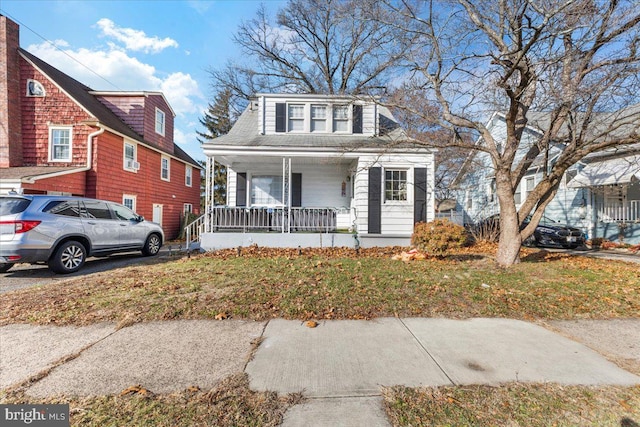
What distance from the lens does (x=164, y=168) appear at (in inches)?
645

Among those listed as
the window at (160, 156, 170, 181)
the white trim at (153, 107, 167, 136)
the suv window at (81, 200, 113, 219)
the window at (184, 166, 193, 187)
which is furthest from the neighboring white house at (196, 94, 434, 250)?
the window at (184, 166, 193, 187)

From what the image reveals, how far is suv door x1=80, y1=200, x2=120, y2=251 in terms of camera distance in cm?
707

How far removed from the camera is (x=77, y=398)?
2105 millimetres

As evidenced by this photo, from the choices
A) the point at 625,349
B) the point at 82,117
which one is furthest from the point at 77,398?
the point at 82,117

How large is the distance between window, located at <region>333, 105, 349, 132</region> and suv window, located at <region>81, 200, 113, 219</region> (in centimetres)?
815

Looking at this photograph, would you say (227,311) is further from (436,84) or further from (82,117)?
(82,117)

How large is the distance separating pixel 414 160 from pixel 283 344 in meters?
8.81

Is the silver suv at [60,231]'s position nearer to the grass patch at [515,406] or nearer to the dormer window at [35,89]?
the grass patch at [515,406]

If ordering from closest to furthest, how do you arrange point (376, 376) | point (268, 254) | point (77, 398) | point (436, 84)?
point (77, 398), point (376, 376), point (436, 84), point (268, 254)

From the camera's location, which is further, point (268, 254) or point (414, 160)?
point (414, 160)

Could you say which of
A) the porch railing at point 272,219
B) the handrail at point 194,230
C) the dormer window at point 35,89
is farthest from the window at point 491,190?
the dormer window at point 35,89

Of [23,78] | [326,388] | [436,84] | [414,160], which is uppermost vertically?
[23,78]

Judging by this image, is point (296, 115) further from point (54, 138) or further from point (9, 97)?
point (9, 97)

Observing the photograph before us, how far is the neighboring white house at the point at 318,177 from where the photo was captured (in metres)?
9.52
